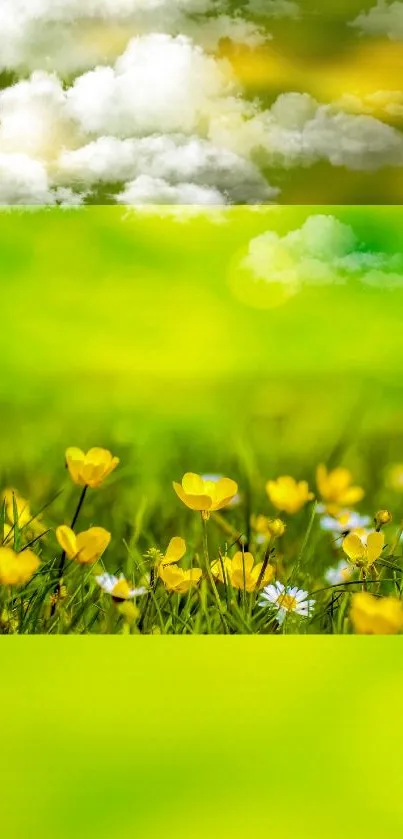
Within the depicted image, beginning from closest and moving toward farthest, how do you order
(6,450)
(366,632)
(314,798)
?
(314,798) < (366,632) < (6,450)

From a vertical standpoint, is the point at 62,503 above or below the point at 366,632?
above

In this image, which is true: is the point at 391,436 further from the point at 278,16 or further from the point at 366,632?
the point at 278,16

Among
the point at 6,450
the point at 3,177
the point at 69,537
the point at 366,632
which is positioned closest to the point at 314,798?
the point at 366,632

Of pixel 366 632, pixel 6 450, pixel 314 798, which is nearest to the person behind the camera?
pixel 314 798

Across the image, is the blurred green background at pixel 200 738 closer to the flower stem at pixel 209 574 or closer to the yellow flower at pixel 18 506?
the flower stem at pixel 209 574

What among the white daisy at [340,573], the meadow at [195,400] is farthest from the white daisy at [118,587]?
the white daisy at [340,573]

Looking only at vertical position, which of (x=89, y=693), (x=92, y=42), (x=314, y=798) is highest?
(x=92, y=42)

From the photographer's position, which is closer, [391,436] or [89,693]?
[89,693]
